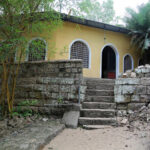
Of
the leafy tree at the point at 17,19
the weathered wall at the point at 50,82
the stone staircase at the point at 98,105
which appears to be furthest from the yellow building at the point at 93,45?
the leafy tree at the point at 17,19

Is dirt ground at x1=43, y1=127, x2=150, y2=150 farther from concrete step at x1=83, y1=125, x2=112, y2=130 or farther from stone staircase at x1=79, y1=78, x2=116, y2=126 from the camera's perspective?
stone staircase at x1=79, y1=78, x2=116, y2=126

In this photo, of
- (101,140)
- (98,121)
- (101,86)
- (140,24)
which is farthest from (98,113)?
(140,24)

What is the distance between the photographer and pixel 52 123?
4.19 meters

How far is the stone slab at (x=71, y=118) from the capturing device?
4.04 m

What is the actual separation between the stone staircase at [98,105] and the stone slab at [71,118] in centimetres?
13

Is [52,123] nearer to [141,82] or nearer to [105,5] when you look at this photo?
[141,82]

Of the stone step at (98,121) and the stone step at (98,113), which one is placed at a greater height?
the stone step at (98,113)

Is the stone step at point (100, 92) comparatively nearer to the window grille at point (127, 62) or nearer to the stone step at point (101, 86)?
the stone step at point (101, 86)

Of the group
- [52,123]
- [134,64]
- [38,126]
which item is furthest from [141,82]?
[134,64]

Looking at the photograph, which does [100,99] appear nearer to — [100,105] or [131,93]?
[100,105]

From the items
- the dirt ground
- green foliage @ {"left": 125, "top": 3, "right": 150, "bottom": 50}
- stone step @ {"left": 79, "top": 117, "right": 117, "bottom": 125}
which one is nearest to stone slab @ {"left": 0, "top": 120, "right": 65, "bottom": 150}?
the dirt ground

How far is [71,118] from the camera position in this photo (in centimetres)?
425

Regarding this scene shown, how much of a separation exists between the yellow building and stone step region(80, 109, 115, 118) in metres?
3.46

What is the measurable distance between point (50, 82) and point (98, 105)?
5.42 feet
